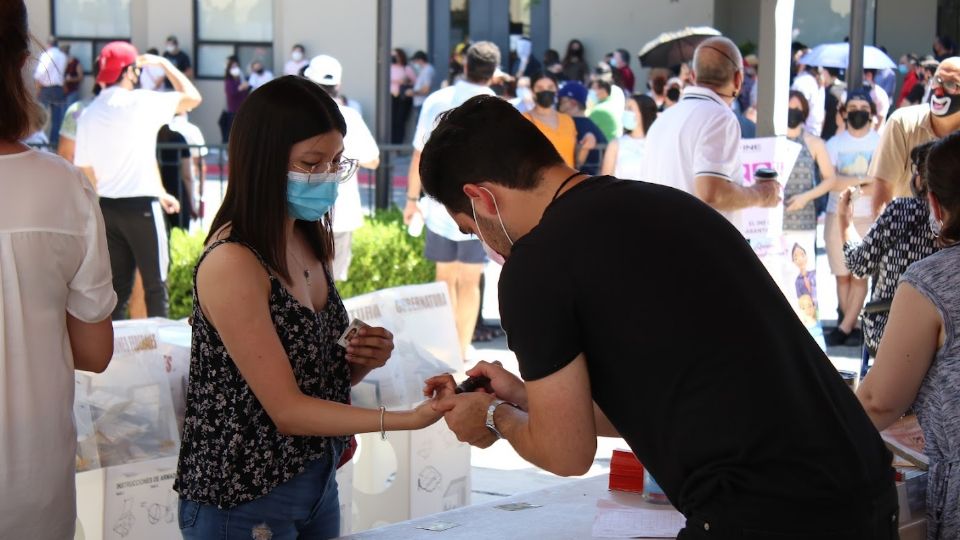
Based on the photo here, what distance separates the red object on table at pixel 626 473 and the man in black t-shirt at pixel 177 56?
19.6m

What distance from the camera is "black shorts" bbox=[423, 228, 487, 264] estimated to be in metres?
6.95

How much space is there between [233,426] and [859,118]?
281 inches

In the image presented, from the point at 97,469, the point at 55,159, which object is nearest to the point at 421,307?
the point at 97,469

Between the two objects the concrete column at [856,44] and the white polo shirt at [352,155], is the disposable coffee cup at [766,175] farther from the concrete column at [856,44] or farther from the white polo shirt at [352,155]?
the concrete column at [856,44]

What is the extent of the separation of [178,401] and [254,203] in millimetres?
932

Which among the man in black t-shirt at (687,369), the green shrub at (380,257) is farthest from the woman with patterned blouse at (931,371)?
the green shrub at (380,257)

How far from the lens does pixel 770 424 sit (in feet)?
5.54

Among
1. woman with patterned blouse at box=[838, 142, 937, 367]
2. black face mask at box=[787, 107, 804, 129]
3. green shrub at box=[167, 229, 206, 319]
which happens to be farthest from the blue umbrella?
woman with patterned blouse at box=[838, 142, 937, 367]

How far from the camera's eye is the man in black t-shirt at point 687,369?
1.70 meters

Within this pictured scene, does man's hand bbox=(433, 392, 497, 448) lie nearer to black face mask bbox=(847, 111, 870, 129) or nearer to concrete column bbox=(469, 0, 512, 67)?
black face mask bbox=(847, 111, 870, 129)

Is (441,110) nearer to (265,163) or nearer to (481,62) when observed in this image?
(481,62)

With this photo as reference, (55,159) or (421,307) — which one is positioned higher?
(55,159)

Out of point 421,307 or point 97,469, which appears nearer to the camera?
point 97,469

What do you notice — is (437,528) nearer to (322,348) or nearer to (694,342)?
(322,348)
